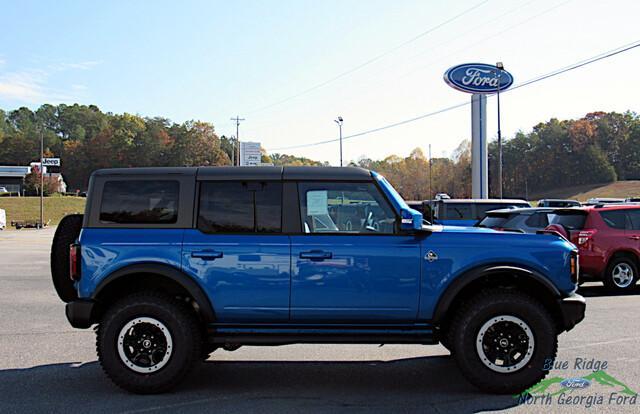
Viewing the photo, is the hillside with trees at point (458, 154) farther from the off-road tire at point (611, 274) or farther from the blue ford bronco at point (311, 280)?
the blue ford bronco at point (311, 280)

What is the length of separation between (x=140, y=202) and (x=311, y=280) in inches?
70.6

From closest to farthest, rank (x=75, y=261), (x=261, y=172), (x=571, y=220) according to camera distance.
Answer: (x=75, y=261) < (x=261, y=172) < (x=571, y=220)

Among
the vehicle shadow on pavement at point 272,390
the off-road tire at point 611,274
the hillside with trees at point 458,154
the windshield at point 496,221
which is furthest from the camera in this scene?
the hillside with trees at point 458,154

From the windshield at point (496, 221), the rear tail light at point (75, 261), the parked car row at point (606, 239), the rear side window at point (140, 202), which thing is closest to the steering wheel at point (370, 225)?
the rear side window at point (140, 202)

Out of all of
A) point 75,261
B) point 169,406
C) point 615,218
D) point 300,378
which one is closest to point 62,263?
point 75,261

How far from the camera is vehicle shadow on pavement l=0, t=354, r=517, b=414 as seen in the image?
4984mm

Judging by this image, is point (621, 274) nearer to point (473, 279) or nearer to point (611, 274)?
point (611, 274)

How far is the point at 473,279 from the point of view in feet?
17.1

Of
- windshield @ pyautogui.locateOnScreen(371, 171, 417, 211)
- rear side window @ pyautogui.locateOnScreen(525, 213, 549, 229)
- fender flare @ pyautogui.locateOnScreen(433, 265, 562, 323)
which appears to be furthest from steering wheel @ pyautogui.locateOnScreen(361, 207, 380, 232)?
rear side window @ pyautogui.locateOnScreen(525, 213, 549, 229)

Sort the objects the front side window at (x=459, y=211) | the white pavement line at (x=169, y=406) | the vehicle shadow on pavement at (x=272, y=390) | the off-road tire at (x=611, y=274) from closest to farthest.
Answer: the white pavement line at (x=169, y=406)
the vehicle shadow on pavement at (x=272, y=390)
the off-road tire at (x=611, y=274)
the front side window at (x=459, y=211)

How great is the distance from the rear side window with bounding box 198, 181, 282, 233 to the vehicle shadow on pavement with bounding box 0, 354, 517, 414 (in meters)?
1.52

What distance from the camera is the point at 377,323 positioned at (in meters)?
5.31

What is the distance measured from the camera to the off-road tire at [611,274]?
448 inches

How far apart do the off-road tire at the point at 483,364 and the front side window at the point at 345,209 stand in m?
1.09
